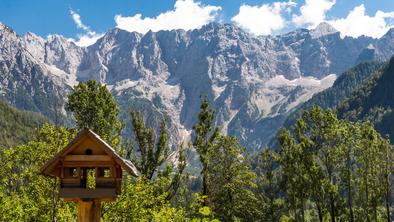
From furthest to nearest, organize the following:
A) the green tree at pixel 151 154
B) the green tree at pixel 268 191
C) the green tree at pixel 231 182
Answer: the green tree at pixel 268 191 < the green tree at pixel 231 182 < the green tree at pixel 151 154

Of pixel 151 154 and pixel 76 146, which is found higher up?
pixel 151 154

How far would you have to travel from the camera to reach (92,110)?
34469 millimetres

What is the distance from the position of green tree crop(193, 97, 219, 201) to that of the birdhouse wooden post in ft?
97.5

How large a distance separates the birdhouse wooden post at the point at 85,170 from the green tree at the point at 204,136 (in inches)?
1169

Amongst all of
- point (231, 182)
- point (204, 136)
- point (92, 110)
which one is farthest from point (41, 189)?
point (231, 182)

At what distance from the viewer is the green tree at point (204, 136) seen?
146 ft

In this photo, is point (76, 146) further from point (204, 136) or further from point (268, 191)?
point (268, 191)

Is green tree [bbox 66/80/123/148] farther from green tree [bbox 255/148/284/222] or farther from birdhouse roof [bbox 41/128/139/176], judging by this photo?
green tree [bbox 255/148/284/222]

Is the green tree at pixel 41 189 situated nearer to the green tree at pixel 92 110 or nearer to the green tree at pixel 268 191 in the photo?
the green tree at pixel 92 110

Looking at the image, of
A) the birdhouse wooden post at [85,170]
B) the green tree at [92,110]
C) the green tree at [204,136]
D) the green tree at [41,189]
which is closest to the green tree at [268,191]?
the green tree at [204,136]

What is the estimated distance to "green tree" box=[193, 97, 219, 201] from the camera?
44.5m

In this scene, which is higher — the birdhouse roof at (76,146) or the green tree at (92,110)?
the green tree at (92,110)

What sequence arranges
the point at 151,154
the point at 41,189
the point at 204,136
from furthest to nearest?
the point at 204,136 < the point at 151,154 < the point at 41,189

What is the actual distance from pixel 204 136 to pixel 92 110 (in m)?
14.5
